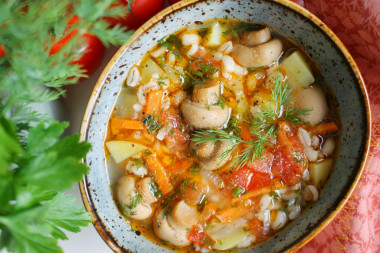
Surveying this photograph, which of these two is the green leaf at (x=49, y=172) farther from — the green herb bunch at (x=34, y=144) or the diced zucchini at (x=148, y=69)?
the diced zucchini at (x=148, y=69)

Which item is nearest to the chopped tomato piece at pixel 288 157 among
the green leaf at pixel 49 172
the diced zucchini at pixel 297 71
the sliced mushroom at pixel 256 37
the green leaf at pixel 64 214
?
the diced zucchini at pixel 297 71

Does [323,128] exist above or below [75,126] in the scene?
above

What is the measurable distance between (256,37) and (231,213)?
3.22ft

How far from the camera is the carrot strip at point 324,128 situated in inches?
91.7

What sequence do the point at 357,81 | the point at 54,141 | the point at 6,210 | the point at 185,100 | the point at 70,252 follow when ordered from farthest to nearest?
the point at 70,252 < the point at 185,100 < the point at 357,81 < the point at 54,141 < the point at 6,210

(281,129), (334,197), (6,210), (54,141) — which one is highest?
(54,141)

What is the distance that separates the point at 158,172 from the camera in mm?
2330

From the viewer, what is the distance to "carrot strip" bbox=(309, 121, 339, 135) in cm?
233

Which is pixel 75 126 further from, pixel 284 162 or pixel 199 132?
pixel 284 162

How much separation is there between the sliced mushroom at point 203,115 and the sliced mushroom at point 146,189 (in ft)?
1.32

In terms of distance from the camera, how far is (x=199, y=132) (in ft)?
7.33

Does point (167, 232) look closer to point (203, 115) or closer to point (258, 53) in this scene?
point (203, 115)

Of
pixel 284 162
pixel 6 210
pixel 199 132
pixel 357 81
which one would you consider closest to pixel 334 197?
pixel 284 162

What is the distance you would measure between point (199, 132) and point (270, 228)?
0.69 metres
